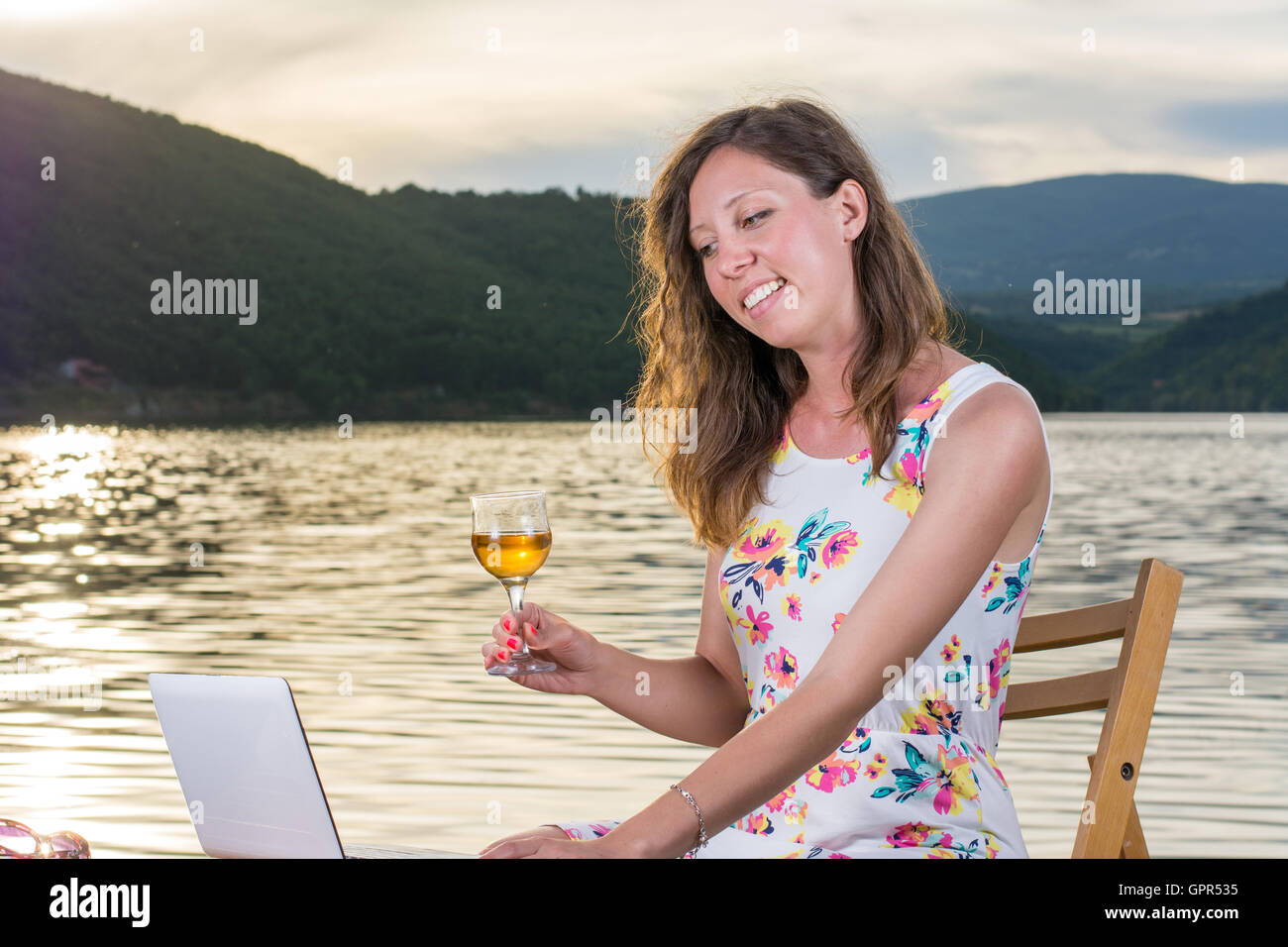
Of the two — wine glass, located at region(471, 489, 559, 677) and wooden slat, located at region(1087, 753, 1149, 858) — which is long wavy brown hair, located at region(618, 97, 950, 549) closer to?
wine glass, located at region(471, 489, 559, 677)

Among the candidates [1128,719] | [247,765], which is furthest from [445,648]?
[247,765]

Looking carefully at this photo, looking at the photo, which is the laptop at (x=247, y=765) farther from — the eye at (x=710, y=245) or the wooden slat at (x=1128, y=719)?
the eye at (x=710, y=245)

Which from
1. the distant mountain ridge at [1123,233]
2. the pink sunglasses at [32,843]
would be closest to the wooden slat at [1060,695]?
the pink sunglasses at [32,843]

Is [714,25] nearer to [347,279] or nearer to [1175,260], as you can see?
[347,279]

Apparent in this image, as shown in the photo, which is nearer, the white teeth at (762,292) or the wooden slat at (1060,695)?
the wooden slat at (1060,695)

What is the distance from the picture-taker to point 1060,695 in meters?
2.02

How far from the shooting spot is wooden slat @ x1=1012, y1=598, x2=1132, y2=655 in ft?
6.24

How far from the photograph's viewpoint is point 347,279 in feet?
183

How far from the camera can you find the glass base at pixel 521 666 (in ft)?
6.39

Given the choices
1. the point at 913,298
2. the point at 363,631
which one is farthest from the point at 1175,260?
the point at 913,298

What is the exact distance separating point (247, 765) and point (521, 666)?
652 millimetres

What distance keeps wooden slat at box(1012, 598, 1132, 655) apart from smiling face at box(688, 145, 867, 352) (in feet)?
1.69

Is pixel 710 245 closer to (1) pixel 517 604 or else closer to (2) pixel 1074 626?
(1) pixel 517 604

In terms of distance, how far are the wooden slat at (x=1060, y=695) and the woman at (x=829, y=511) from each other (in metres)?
0.06
